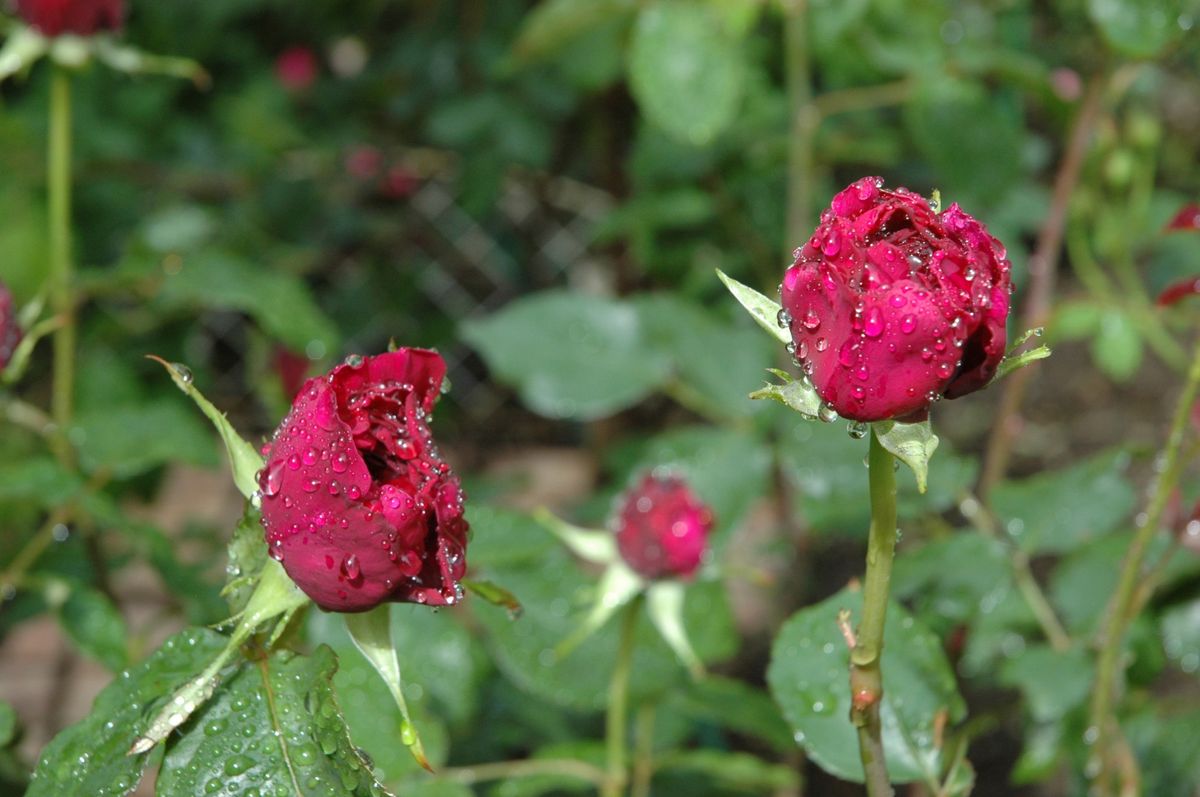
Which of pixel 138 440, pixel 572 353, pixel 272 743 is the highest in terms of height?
pixel 272 743

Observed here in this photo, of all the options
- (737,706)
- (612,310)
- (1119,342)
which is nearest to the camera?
(737,706)

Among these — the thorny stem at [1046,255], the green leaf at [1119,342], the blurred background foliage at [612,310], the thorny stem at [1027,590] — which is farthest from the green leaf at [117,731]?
the green leaf at [1119,342]

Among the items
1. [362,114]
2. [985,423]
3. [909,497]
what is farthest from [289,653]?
[985,423]

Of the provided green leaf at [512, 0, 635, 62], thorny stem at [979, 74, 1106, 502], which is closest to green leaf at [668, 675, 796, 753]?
thorny stem at [979, 74, 1106, 502]

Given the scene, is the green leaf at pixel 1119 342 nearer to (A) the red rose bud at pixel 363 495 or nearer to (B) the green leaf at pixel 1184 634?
(B) the green leaf at pixel 1184 634

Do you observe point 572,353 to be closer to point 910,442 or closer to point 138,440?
point 138,440

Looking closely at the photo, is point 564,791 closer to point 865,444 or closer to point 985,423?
point 865,444

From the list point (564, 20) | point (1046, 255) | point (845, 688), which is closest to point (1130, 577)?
point (845, 688)
